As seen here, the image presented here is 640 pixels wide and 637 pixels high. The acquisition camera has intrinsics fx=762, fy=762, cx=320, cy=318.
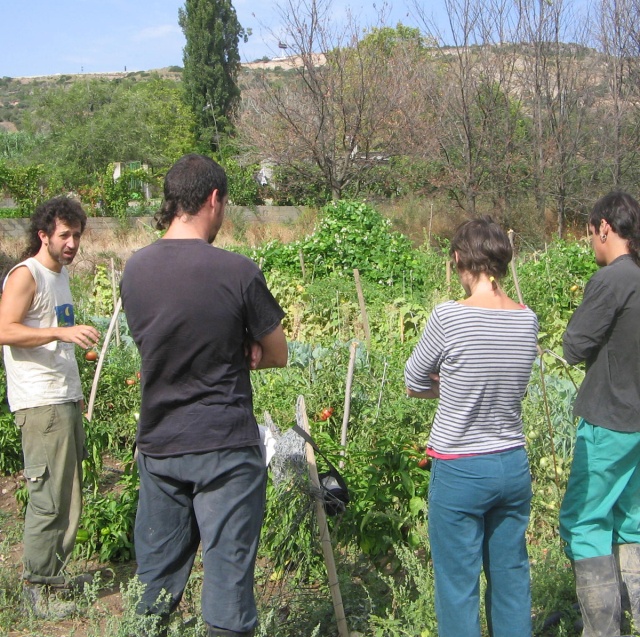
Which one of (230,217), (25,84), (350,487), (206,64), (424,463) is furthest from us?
(25,84)

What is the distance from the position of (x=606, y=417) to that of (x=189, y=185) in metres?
1.69

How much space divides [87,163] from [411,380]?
1102 inches

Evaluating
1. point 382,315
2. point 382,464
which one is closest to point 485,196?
point 382,315

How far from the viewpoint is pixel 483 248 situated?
232 centimetres

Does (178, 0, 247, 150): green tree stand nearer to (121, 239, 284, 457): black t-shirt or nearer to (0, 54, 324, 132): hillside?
(121, 239, 284, 457): black t-shirt

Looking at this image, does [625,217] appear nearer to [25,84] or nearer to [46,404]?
[46,404]

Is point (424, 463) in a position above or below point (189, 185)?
below

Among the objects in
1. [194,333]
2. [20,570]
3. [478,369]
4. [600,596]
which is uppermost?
[194,333]

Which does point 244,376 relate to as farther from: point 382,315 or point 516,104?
point 516,104

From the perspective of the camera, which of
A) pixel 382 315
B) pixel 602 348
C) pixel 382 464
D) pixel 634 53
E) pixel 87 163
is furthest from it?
pixel 87 163

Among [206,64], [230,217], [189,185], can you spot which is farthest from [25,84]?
[189,185]

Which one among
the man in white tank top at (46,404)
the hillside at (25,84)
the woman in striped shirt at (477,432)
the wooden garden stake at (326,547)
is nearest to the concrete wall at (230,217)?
the man in white tank top at (46,404)

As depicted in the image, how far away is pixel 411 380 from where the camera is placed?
2.44 metres

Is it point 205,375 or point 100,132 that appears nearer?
point 205,375
